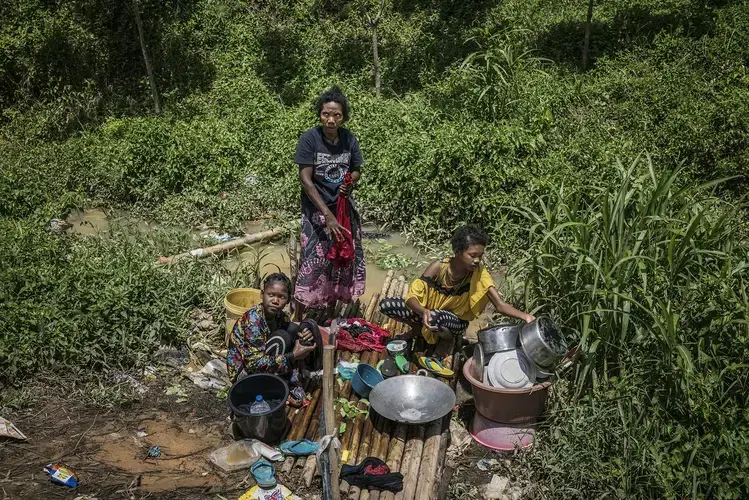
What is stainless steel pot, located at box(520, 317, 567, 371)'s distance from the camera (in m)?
3.68

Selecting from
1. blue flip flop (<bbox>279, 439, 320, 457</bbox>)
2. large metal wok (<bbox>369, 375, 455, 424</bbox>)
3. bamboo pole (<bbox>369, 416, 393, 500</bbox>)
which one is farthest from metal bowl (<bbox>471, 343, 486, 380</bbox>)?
blue flip flop (<bbox>279, 439, 320, 457</bbox>)

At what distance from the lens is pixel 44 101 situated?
10227mm

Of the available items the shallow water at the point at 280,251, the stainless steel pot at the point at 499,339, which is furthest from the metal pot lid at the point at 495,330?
the shallow water at the point at 280,251

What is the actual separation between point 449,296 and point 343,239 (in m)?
0.81

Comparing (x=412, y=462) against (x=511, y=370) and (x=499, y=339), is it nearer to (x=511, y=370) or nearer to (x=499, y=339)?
(x=511, y=370)

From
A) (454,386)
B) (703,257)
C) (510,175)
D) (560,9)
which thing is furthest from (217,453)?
(560,9)

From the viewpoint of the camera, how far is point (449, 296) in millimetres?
4398

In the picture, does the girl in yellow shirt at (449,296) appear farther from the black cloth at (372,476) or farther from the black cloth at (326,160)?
the black cloth at (372,476)

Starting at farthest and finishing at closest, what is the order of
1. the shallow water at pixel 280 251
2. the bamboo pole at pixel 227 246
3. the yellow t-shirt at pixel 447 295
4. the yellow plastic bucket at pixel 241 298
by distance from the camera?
1. the shallow water at pixel 280 251
2. the bamboo pole at pixel 227 246
3. the yellow plastic bucket at pixel 241 298
4. the yellow t-shirt at pixel 447 295

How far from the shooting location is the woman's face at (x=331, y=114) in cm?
438

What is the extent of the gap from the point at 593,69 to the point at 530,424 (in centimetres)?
666

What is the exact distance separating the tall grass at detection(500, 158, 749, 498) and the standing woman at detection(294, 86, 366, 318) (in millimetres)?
1323

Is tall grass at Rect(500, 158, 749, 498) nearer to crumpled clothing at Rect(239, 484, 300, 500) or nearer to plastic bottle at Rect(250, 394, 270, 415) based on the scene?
crumpled clothing at Rect(239, 484, 300, 500)

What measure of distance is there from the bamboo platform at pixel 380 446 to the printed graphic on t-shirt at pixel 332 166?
135 centimetres
